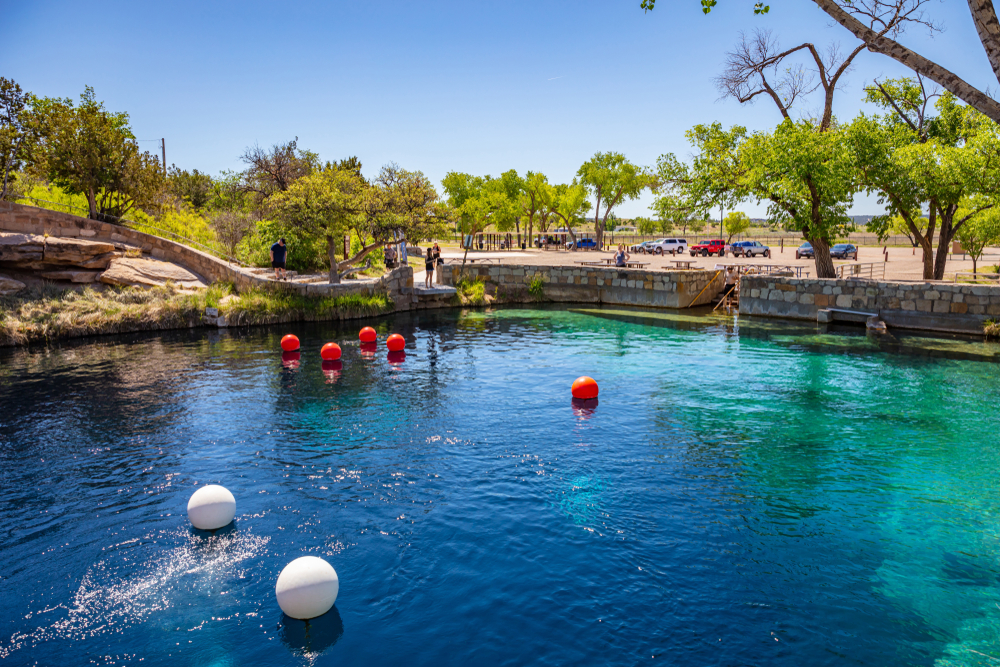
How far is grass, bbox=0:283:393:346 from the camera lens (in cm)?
2227

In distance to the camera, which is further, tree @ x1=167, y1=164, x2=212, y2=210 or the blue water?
tree @ x1=167, y1=164, x2=212, y2=210

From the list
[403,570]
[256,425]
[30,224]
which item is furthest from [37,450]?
[30,224]

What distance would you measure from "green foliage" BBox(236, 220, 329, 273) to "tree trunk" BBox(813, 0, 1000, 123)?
2876cm

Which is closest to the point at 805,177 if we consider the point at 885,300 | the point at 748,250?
the point at 885,300

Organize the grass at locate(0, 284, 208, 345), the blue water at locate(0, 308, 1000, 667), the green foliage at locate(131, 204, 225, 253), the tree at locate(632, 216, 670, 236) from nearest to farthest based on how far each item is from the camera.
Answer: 1. the blue water at locate(0, 308, 1000, 667)
2. the grass at locate(0, 284, 208, 345)
3. the green foliage at locate(131, 204, 225, 253)
4. the tree at locate(632, 216, 670, 236)

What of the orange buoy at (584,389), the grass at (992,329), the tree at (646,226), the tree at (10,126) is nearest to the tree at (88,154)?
the tree at (10,126)

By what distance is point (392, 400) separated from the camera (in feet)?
50.6

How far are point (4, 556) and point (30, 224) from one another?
25.2m

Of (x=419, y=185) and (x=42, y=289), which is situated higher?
(x=419, y=185)

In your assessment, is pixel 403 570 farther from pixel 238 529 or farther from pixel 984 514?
pixel 984 514

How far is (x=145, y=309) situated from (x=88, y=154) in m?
10.9

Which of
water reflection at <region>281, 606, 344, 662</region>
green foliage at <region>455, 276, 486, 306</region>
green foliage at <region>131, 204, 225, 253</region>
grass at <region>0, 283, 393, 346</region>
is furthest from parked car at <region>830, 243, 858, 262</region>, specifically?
Result: water reflection at <region>281, 606, 344, 662</region>

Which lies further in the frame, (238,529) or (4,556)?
(238,529)

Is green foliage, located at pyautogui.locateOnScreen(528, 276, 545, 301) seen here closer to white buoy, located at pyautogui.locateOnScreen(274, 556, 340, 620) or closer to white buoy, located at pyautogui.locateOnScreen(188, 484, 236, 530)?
white buoy, located at pyautogui.locateOnScreen(188, 484, 236, 530)
